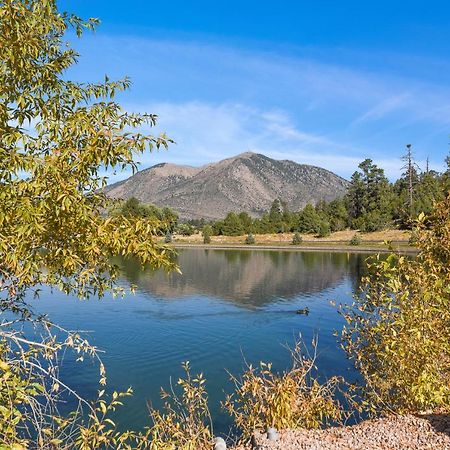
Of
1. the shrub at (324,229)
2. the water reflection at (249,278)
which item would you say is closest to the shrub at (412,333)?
the water reflection at (249,278)

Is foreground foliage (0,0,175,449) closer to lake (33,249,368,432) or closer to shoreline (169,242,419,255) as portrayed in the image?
lake (33,249,368,432)

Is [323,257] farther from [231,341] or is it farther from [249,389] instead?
[249,389]

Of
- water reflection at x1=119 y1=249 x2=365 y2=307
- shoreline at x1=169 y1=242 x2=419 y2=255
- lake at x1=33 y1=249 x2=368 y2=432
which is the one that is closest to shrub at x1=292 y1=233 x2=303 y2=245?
shoreline at x1=169 y1=242 x2=419 y2=255

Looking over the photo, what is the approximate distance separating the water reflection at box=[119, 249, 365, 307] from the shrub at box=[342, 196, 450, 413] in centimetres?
3560

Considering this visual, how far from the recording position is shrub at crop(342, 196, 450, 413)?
11172 millimetres

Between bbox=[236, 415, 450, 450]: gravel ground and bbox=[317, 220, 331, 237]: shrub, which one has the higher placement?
bbox=[317, 220, 331, 237]: shrub

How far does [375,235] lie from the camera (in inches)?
4850

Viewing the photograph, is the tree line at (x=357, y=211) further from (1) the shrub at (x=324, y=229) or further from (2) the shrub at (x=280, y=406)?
(2) the shrub at (x=280, y=406)

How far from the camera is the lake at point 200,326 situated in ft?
85.9

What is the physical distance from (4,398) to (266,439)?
8.02m

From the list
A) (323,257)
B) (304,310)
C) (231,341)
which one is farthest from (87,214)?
(323,257)

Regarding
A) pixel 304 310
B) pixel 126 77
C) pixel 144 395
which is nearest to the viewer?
pixel 126 77

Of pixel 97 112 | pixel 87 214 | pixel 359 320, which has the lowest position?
pixel 359 320

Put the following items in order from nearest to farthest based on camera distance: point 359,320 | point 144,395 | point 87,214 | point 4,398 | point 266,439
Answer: point 4,398 < point 87,214 < point 266,439 < point 359,320 < point 144,395
